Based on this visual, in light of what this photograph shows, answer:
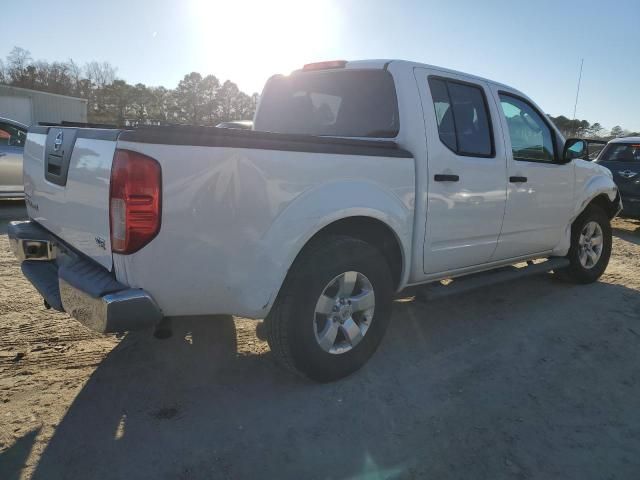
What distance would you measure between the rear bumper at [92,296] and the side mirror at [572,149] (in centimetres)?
386

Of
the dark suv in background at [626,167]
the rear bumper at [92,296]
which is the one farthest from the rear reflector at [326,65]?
the dark suv in background at [626,167]

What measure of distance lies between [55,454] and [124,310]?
0.75m

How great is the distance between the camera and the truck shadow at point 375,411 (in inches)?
88.0

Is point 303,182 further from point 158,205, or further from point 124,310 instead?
point 124,310

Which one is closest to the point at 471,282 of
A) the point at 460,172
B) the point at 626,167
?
the point at 460,172

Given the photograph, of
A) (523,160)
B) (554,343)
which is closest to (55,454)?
(554,343)

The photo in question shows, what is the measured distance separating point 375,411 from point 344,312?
1.92ft

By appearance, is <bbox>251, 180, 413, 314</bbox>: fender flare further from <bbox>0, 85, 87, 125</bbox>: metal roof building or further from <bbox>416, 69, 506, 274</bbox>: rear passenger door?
<bbox>0, 85, 87, 125</bbox>: metal roof building

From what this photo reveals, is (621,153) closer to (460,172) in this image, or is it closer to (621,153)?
(621,153)

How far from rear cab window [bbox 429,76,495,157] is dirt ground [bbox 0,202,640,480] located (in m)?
1.47

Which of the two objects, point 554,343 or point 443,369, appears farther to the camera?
point 554,343

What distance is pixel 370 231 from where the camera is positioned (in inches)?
123

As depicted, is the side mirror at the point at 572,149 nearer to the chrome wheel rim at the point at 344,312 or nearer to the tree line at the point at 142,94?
the chrome wheel rim at the point at 344,312

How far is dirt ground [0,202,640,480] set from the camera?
223 cm
